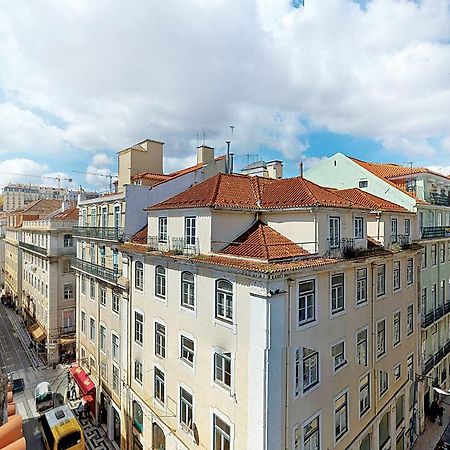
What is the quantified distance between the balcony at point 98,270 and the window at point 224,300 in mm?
10211

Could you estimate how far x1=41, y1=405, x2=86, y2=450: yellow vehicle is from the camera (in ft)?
65.2

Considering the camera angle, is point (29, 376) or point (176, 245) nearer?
point (176, 245)

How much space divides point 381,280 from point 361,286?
2.63m

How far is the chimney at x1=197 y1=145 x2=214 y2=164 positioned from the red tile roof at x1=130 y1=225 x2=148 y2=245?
7.36m

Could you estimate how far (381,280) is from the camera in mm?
19000

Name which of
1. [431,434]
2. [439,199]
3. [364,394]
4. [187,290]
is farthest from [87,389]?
[439,199]

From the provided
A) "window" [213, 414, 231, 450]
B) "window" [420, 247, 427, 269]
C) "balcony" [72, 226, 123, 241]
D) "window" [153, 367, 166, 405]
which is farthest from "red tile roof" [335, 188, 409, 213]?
"balcony" [72, 226, 123, 241]

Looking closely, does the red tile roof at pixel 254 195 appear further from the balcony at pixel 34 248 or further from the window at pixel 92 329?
the balcony at pixel 34 248

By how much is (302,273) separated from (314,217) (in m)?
2.76

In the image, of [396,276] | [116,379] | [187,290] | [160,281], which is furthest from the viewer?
[116,379]

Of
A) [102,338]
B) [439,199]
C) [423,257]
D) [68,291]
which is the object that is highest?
[439,199]

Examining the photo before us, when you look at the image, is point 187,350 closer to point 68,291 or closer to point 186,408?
point 186,408

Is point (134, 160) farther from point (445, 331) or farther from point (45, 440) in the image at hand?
point (445, 331)

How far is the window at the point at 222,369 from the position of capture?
44.9ft
